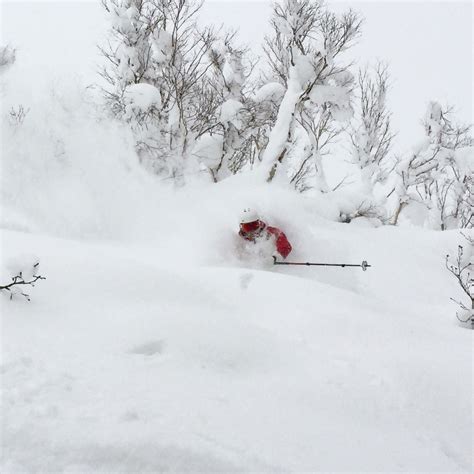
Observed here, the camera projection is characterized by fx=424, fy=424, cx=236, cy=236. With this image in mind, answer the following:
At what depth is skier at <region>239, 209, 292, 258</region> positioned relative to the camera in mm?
7312

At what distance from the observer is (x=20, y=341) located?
259 cm

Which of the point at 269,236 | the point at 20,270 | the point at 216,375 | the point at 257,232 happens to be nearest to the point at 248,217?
the point at 257,232

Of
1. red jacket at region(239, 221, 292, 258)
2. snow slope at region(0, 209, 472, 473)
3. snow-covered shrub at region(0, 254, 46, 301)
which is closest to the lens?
snow slope at region(0, 209, 472, 473)

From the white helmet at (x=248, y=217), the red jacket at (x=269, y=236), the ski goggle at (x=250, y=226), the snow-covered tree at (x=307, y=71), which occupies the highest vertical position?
the snow-covered tree at (x=307, y=71)

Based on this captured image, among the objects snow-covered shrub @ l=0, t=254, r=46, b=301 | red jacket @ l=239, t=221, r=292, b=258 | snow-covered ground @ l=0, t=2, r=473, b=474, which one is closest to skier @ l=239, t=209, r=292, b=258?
red jacket @ l=239, t=221, r=292, b=258

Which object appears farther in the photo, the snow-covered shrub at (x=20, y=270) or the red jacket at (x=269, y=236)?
the red jacket at (x=269, y=236)

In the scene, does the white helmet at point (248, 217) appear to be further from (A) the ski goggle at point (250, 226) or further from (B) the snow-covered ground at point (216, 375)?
(B) the snow-covered ground at point (216, 375)

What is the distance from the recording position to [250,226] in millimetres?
7383

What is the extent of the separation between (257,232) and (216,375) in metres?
4.83

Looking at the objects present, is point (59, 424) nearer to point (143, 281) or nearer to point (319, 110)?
point (143, 281)

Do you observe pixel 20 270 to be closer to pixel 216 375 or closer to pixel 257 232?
pixel 216 375

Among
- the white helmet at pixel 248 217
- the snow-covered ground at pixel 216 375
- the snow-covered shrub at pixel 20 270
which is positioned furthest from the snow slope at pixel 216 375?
the white helmet at pixel 248 217

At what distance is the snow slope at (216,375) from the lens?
1830 mm

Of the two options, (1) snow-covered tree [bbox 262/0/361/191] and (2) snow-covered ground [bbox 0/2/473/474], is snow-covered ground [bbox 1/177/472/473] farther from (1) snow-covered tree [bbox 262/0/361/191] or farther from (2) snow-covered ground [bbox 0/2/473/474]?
(1) snow-covered tree [bbox 262/0/361/191]
